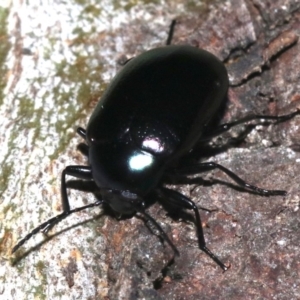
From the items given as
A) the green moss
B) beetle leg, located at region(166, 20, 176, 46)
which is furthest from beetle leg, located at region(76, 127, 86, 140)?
beetle leg, located at region(166, 20, 176, 46)

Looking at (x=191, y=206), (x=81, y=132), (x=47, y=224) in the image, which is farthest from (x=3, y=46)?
(x=191, y=206)

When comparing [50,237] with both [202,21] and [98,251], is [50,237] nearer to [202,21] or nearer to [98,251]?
[98,251]

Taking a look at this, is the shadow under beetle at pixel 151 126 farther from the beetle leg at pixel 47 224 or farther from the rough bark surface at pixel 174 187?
the rough bark surface at pixel 174 187

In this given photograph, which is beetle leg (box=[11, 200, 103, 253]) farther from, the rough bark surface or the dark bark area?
the dark bark area

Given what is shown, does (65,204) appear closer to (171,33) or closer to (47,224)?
(47,224)

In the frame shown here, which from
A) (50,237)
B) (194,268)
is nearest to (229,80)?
(194,268)
